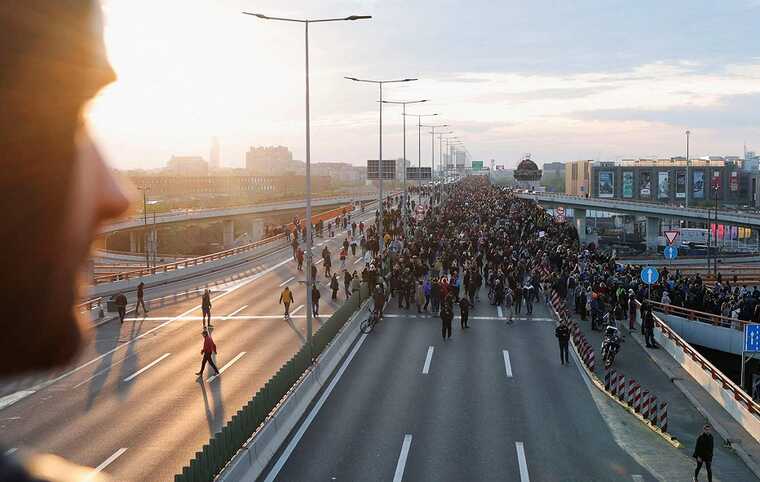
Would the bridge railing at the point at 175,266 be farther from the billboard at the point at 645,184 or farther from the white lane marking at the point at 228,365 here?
the billboard at the point at 645,184

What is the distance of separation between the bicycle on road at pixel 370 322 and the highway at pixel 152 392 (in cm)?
225

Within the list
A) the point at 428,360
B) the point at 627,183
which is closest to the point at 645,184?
the point at 627,183

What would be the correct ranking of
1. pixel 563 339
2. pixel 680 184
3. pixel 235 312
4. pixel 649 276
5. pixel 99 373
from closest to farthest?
pixel 99 373, pixel 563 339, pixel 649 276, pixel 235 312, pixel 680 184

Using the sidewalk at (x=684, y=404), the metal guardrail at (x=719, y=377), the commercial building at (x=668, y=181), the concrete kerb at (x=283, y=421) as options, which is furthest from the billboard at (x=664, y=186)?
the concrete kerb at (x=283, y=421)

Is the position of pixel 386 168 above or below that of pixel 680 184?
above

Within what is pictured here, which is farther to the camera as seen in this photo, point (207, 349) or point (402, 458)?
point (207, 349)

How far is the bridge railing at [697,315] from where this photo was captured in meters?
33.1

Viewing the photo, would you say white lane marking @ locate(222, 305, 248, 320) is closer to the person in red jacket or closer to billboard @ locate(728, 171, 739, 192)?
the person in red jacket

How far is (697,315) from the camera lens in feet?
115

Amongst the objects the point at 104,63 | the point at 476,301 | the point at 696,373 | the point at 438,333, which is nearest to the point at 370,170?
the point at 476,301

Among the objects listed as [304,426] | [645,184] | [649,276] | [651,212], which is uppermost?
[645,184]

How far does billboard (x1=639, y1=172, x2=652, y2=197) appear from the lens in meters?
161

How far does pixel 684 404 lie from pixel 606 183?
14448 centimetres

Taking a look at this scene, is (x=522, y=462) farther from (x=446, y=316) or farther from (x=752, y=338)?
(x=446, y=316)
